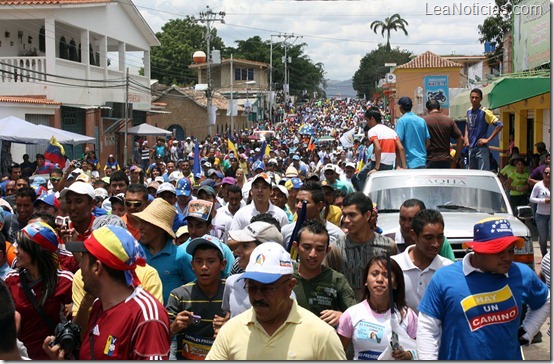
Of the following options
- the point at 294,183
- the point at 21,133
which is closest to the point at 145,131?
the point at 21,133

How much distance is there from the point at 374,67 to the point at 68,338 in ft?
421

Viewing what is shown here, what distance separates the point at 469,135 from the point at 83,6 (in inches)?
981

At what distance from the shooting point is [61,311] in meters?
5.29

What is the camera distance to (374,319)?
5.11 metres

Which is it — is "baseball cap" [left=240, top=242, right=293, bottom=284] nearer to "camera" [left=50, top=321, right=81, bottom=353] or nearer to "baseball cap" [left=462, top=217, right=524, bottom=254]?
"camera" [left=50, top=321, right=81, bottom=353]

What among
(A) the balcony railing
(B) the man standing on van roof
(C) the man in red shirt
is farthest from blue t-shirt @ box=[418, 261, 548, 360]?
(A) the balcony railing

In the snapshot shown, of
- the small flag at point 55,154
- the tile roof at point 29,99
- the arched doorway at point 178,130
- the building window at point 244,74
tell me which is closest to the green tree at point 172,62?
the building window at point 244,74

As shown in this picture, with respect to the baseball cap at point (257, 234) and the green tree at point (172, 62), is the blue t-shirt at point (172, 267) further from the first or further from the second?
the green tree at point (172, 62)

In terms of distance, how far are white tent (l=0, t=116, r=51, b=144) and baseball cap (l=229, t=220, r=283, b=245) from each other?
14.5 m

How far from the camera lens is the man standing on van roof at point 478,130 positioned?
1267cm

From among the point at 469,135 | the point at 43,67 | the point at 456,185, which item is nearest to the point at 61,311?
the point at 456,185

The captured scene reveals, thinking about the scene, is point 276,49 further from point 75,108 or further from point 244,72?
point 75,108

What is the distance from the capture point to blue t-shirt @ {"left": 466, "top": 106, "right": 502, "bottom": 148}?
12688mm

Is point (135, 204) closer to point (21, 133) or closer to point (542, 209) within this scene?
point (542, 209)
